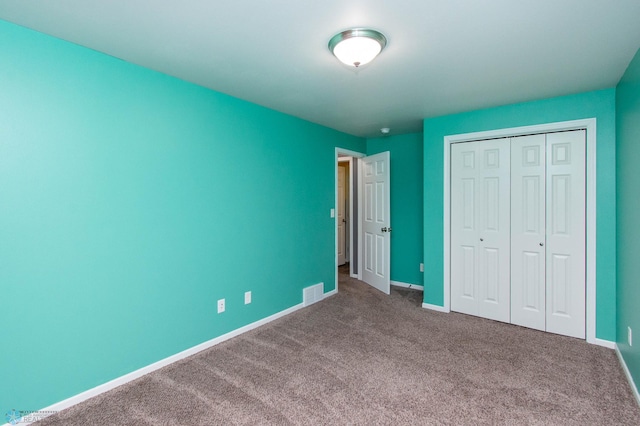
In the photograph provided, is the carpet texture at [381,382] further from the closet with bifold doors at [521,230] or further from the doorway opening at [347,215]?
the doorway opening at [347,215]

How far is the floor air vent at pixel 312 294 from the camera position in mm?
3887

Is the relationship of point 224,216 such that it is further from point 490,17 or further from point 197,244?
point 490,17

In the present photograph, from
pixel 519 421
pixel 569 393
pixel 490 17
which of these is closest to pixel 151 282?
pixel 519 421

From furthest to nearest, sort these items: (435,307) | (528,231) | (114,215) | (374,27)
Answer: (435,307), (528,231), (114,215), (374,27)

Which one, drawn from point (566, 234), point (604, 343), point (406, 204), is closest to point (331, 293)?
point (406, 204)

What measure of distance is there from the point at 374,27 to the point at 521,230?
2.55 meters

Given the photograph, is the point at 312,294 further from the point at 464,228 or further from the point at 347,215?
the point at 347,215

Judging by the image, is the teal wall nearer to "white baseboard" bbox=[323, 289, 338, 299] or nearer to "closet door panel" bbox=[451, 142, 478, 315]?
"closet door panel" bbox=[451, 142, 478, 315]

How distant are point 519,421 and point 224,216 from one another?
2561 mm

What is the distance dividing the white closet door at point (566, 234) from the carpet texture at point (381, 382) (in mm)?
241

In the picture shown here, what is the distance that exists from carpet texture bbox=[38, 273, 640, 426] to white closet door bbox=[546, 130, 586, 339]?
9.5 inches

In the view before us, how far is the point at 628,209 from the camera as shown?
2.37m

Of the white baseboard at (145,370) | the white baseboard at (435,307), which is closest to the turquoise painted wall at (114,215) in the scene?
the white baseboard at (145,370)

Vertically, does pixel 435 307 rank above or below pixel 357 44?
below
